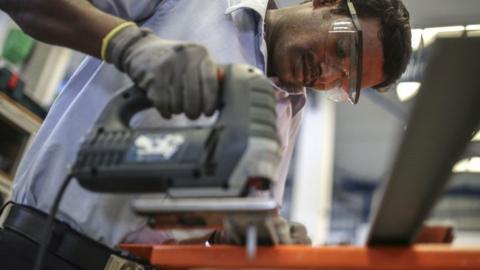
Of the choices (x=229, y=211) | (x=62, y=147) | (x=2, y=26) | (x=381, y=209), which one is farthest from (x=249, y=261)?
(x=2, y=26)

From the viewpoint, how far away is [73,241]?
0.91 m

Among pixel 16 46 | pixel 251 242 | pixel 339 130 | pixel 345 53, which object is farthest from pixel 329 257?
pixel 339 130

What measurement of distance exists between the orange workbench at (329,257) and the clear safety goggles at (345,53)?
0.70m

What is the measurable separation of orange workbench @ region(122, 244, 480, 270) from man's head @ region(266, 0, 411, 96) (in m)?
0.73

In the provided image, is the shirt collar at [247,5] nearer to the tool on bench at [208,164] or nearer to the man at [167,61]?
the man at [167,61]

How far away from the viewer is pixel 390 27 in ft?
4.37

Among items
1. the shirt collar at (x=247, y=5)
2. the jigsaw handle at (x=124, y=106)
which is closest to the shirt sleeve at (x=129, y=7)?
the shirt collar at (x=247, y=5)

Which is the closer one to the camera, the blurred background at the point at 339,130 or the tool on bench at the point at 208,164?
the tool on bench at the point at 208,164

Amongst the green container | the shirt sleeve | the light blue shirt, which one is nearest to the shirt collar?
the light blue shirt

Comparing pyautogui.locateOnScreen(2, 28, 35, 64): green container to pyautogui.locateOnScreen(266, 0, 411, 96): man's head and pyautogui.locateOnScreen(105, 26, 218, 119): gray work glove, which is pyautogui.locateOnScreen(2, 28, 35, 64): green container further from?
pyautogui.locateOnScreen(105, 26, 218, 119): gray work glove

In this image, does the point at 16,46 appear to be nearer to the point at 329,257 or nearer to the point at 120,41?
the point at 120,41

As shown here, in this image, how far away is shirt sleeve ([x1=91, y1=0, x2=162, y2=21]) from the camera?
1.00 meters

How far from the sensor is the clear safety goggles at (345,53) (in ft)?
4.10

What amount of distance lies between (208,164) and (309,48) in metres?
0.70
